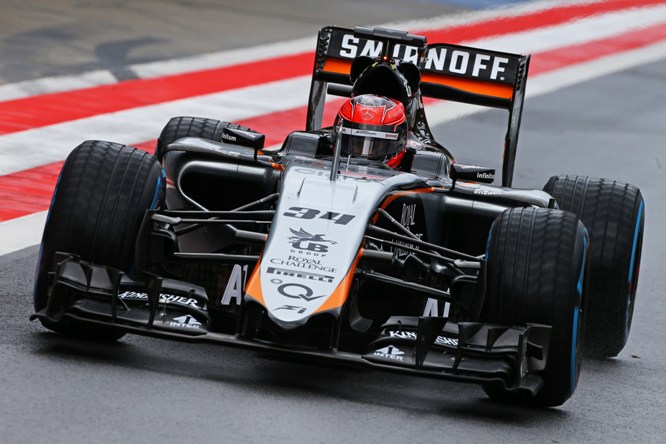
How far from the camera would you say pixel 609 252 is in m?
8.55

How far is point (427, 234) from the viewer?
324 inches

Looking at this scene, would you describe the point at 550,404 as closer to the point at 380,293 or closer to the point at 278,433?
the point at 380,293

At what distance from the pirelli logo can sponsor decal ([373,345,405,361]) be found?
12.5ft

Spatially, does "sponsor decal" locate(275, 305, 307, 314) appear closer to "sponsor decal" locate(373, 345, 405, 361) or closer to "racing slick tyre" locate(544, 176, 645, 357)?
"sponsor decal" locate(373, 345, 405, 361)

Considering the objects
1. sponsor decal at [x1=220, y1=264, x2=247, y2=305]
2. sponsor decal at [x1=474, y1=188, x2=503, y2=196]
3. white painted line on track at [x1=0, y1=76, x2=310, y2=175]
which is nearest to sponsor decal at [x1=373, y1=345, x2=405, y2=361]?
sponsor decal at [x1=220, y1=264, x2=247, y2=305]

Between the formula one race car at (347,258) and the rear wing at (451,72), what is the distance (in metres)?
1.63

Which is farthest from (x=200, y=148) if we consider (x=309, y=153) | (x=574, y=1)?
(x=574, y=1)

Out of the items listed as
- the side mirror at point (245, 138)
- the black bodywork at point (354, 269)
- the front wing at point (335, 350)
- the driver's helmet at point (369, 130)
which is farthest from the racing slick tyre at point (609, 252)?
the side mirror at point (245, 138)

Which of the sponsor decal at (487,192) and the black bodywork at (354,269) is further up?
the sponsor decal at (487,192)

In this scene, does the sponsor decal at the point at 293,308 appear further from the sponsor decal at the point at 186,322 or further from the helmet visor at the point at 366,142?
the helmet visor at the point at 366,142

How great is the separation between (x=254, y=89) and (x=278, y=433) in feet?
34.1

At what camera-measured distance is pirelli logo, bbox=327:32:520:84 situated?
1041 centimetres

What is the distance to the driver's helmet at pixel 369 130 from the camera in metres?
8.48

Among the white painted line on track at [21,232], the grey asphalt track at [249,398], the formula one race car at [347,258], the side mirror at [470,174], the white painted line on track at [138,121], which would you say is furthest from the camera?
the white painted line on track at [138,121]
